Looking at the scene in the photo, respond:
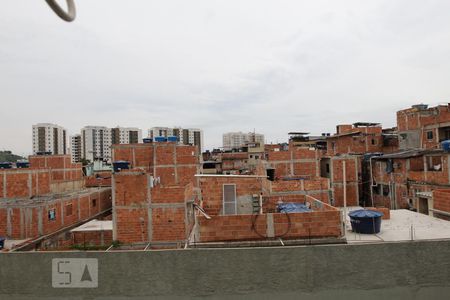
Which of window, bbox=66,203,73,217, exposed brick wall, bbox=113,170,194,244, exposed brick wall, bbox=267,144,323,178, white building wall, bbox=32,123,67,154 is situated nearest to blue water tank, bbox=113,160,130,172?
exposed brick wall, bbox=113,170,194,244

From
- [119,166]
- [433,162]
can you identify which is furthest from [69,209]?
[433,162]

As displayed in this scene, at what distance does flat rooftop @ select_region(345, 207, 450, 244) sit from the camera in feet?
32.4

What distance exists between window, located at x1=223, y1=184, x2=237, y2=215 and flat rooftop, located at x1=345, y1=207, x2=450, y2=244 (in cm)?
474

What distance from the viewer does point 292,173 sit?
2602cm

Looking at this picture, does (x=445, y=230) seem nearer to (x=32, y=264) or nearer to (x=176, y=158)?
(x=32, y=264)

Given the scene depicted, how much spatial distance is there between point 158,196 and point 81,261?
733 cm

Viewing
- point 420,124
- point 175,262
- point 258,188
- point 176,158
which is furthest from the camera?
point 420,124

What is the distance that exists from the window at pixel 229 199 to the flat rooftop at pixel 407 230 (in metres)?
4.74

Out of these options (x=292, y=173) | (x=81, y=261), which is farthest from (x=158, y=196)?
(x=292, y=173)

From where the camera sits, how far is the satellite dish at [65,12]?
3967 mm

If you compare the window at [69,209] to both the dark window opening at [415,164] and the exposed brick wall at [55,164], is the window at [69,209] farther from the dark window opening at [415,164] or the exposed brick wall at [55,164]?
the dark window opening at [415,164]

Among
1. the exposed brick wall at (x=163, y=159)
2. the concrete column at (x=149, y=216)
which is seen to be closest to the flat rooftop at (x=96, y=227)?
the concrete column at (x=149, y=216)

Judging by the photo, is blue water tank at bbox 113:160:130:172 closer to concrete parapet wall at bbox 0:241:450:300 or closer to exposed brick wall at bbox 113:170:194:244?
exposed brick wall at bbox 113:170:194:244

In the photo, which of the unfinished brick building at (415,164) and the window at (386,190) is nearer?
the unfinished brick building at (415,164)
